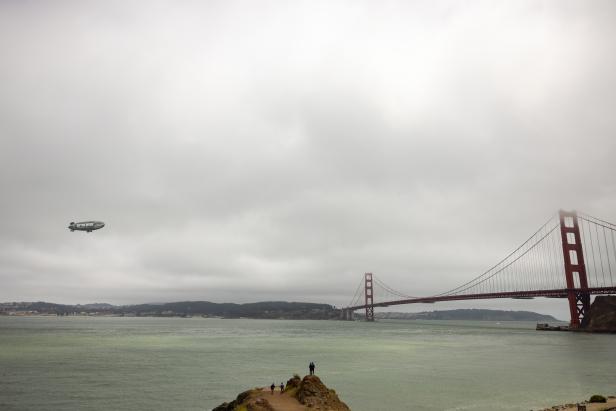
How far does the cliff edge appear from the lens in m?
23.2

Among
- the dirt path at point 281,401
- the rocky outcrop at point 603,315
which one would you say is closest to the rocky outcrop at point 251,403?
the dirt path at point 281,401

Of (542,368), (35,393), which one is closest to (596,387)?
(542,368)

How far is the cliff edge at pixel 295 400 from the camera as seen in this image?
76.2ft

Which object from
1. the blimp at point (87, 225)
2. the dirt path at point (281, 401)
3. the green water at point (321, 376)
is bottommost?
the green water at point (321, 376)

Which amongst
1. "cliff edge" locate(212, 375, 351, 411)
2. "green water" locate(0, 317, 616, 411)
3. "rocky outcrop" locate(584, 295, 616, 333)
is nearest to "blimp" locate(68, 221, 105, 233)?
"green water" locate(0, 317, 616, 411)

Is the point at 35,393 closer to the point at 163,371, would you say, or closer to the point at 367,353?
the point at 163,371

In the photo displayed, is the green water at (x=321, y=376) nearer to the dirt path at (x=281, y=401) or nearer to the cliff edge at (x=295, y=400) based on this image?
the cliff edge at (x=295, y=400)

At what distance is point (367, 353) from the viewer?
66.7 meters

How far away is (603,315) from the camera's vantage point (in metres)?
109

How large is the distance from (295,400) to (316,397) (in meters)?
1.46

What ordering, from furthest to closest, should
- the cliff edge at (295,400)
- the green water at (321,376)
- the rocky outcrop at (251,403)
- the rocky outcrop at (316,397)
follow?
the green water at (321,376)
the rocky outcrop at (316,397)
the cliff edge at (295,400)
the rocky outcrop at (251,403)

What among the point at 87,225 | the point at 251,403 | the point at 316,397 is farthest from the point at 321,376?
the point at 87,225

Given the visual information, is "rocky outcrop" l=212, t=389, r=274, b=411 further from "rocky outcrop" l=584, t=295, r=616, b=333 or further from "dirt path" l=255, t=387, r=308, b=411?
"rocky outcrop" l=584, t=295, r=616, b=333

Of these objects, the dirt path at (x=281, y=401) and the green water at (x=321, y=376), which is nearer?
the dirt path at (x=281, y=401)
